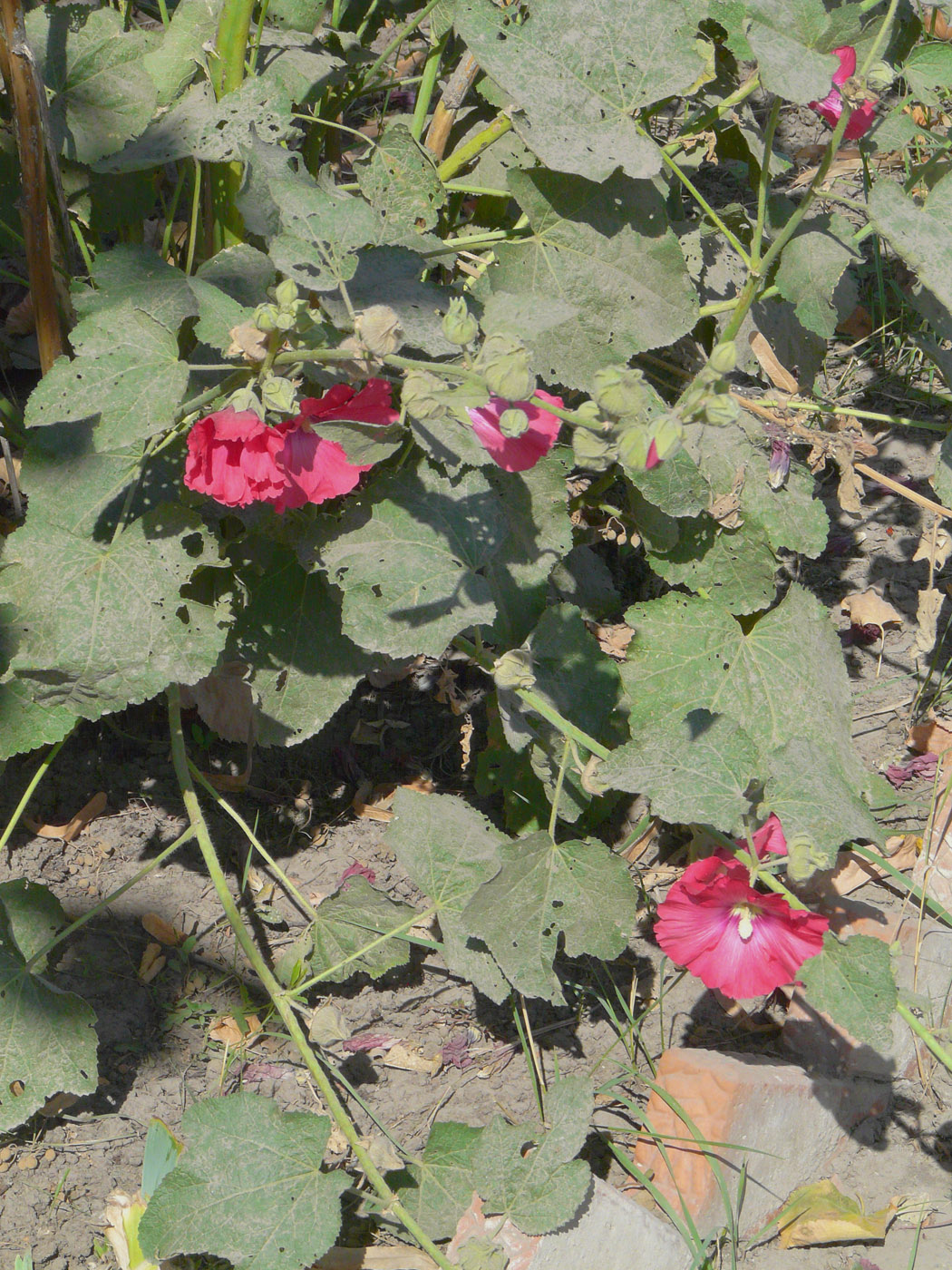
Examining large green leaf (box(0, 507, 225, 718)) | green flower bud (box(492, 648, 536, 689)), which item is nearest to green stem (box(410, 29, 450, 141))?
large green leaf (box(0, 507, 225, 718))

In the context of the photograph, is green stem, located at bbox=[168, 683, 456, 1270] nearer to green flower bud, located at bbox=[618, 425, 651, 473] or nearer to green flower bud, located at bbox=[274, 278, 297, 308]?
green flower bud, located at bbox=[274, 278, 297, 308]

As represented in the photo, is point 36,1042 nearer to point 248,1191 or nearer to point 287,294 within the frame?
point 248,1191

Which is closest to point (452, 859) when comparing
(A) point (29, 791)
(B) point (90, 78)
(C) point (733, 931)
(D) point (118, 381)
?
(C) point (733, 931)

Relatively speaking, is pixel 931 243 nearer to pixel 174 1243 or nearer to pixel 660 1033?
pixel 660 1033

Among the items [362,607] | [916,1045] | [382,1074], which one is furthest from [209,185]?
[916,1045]

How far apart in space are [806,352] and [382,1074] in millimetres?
1322

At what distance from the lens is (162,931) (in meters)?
1.70

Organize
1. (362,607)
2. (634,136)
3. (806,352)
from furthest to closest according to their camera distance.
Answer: (806,352), (634,136), (362,607)

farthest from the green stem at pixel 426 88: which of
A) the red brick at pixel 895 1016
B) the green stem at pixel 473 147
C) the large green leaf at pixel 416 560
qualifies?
the red brick at pixel 895 1016

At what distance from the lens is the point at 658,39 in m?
1.48

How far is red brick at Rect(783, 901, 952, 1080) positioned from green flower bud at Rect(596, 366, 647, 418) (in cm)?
99

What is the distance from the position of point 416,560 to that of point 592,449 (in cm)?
45

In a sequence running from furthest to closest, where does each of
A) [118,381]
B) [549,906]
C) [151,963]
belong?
[151,963] → [549,906] → [118,381]

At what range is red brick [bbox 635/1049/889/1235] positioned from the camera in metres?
1.46
